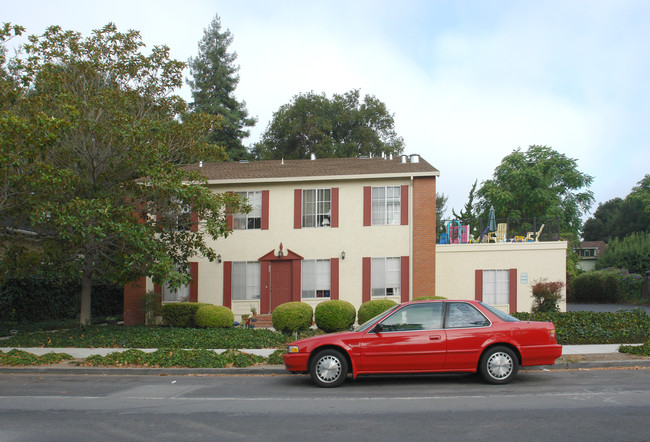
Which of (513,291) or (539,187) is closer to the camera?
(513,291)

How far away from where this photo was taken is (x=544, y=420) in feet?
22.6

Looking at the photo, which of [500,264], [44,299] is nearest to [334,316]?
[500,264]

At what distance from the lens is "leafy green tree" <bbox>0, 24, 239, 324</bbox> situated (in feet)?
47.8

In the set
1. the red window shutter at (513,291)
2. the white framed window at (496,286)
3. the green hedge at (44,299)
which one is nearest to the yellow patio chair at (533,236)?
the red window shutter at (513,291)

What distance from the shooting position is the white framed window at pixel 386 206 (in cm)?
2081

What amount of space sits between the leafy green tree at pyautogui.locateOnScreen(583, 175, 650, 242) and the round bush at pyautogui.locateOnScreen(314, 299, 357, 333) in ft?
160

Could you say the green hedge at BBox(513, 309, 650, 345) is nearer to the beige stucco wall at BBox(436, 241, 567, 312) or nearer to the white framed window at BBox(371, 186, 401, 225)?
the beige stucco wall at BBox(436, 241, 567, 312)

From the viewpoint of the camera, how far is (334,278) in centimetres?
2080

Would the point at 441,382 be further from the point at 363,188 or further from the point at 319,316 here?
the point at 363,188

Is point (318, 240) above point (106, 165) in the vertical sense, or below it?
below

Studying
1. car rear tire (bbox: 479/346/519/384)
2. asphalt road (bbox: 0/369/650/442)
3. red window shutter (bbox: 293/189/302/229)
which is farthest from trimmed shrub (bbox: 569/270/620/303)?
car rear tire (bbox: 479/346/519/384)

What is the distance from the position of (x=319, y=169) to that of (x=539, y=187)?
2665 cm

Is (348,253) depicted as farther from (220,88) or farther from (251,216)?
(220,88)

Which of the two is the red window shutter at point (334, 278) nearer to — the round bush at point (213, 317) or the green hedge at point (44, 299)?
the round bush at point (213, 317)
